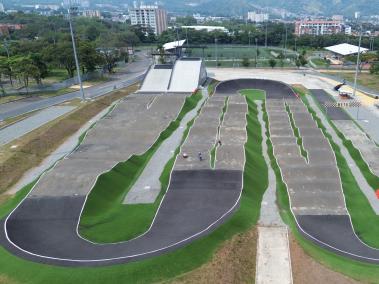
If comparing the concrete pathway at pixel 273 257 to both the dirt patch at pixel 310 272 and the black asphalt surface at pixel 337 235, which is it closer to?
the dirt patch at pixel 310 272

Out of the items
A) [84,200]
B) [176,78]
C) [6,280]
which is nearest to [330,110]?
[176,78]

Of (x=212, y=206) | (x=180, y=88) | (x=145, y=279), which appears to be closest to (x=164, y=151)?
(x=212, y=206)

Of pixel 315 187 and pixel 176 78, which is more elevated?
pixel 176 78

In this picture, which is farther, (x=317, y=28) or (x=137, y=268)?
(x=317, y=28)

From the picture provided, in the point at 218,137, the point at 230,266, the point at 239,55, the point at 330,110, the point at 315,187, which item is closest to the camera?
the point at 230,266

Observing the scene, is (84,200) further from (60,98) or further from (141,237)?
(60,98)

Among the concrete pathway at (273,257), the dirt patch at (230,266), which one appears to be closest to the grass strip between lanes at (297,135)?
the concrete pathway at (273,257)

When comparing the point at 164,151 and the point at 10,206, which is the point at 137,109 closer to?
the point at 164,151
